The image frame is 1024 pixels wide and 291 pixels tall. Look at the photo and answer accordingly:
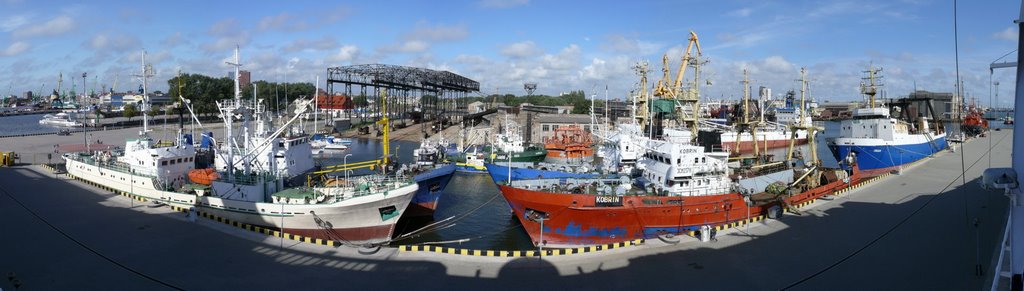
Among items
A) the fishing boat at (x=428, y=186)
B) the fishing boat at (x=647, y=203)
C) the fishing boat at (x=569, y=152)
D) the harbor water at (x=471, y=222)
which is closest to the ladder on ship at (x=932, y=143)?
the fishing boat at (x=569, y=152)

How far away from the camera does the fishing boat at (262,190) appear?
20.9 meters

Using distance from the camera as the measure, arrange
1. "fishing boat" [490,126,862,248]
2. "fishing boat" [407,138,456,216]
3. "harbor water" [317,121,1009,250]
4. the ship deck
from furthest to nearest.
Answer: "fishing boat" [407,138,456,216]
"harbor water" [317,121,1009,250]
"fishing boat" [490,126,862,248]
the ship deck

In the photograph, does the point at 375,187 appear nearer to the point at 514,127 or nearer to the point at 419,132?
the point at 514,127

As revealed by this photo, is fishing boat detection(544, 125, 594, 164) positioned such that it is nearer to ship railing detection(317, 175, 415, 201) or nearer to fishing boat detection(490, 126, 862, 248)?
fishing boat detection(490, 126, 862, 248)

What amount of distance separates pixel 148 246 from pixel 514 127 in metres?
46.5

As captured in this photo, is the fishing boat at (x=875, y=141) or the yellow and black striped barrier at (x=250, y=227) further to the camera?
the fishing boat at (x=875, y=141)

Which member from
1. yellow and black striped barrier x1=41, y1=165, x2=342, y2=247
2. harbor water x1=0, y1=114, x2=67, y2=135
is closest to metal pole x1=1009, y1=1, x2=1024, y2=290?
yellow and black striped barrier x1=41, y1=165, x2=342, y2=247

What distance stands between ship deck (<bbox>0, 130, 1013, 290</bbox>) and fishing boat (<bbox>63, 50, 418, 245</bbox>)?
1751 millimetres

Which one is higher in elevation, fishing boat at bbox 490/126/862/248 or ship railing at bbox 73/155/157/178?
ship railing at bbox 73/155/157/178

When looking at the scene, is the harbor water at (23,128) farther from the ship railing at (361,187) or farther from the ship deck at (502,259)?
the ship railing at (361,187)

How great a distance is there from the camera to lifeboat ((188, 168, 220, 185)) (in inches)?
987

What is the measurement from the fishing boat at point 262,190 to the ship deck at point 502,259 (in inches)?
68.9

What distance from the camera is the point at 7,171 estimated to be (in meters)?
33.5

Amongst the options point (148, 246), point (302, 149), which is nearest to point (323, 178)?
point (302, 149)
